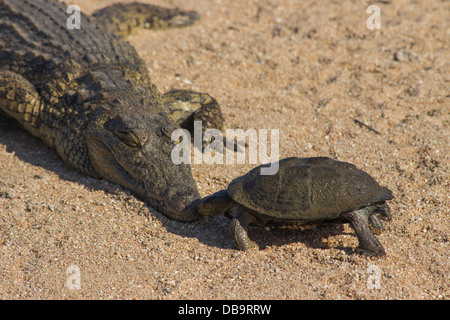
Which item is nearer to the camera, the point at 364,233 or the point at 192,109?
the point at 364,233

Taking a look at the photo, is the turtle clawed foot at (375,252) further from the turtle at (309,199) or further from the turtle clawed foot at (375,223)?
the turtle clawed foot at (375,223)

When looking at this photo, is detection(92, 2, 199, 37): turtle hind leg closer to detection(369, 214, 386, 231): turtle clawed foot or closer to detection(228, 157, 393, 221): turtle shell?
detection(228, 157, 393, 221): turtle shell

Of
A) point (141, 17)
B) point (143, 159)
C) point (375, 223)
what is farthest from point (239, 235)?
point (141, 17)

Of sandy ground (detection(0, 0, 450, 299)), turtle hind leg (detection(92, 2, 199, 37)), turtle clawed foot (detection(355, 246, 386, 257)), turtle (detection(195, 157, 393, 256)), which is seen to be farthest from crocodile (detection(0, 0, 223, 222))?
turtle clawed foot (detection(355, 246, 386, 257))

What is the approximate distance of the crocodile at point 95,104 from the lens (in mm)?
4484

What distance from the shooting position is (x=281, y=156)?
16.7ft

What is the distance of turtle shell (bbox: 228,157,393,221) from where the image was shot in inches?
143

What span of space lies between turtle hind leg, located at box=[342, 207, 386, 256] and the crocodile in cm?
138

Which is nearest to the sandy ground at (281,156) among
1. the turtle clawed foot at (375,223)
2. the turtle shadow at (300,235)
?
the turtle shadow at (300,235)

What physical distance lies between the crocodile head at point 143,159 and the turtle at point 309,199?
57 cm

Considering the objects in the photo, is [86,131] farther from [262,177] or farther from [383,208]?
[383,208]

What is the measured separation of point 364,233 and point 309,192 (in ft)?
1.80

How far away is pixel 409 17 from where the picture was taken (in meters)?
7.64

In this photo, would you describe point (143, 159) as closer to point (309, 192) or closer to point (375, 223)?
point (309, 192)
